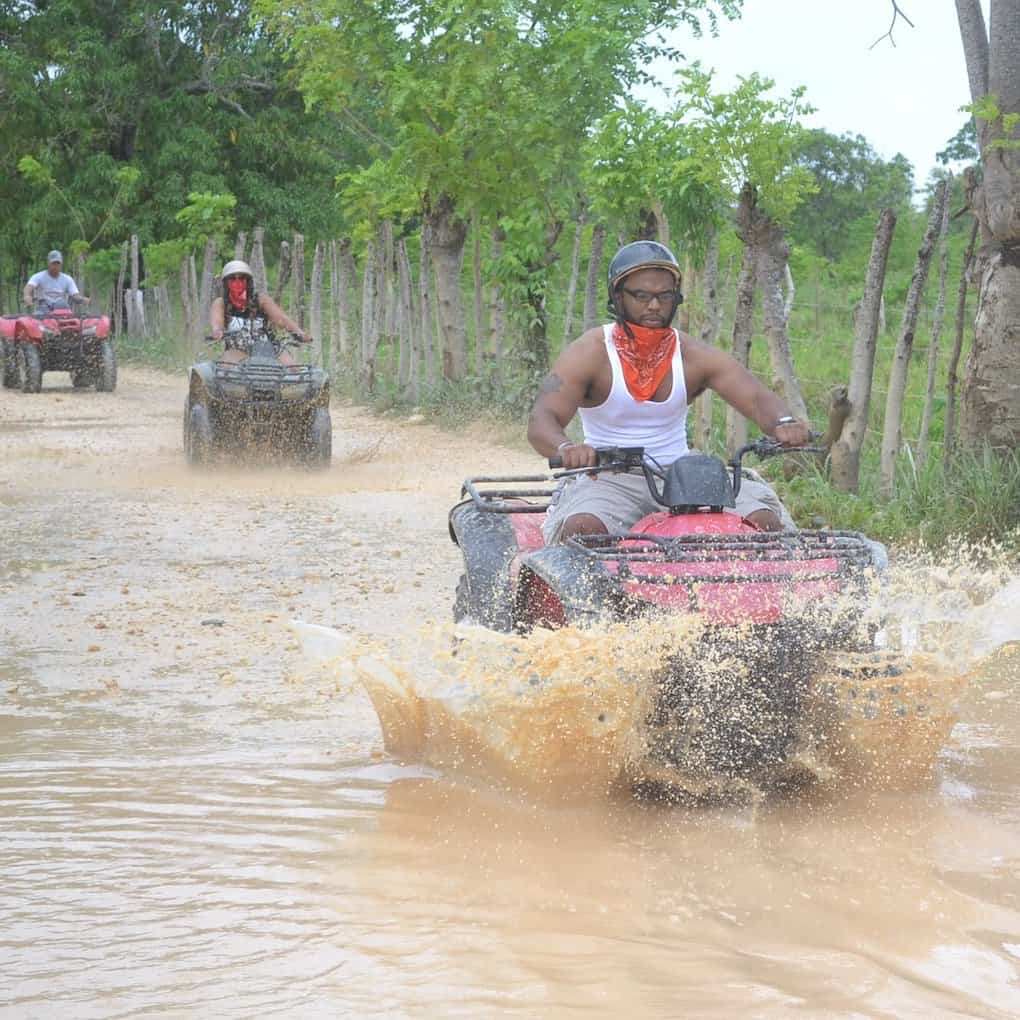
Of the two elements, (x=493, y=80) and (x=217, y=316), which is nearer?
(x=217, y=316)

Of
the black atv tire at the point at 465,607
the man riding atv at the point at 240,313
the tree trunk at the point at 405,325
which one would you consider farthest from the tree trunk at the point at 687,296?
the black atv tire at the point at 465,607

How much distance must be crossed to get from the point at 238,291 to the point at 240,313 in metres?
0.23

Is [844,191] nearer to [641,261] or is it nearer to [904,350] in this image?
[904,350]

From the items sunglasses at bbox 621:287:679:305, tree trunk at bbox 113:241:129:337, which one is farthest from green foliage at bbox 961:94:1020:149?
tree trunk at bbox 113:241:129:337

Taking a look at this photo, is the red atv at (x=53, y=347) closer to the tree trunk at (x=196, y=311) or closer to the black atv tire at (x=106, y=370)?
the black atv tire at (x=106, y=370)

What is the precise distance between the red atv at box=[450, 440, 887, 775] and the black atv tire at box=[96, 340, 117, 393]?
726 inches

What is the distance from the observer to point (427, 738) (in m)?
5.23

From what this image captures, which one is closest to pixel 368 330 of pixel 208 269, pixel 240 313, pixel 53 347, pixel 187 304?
pixel 53 347

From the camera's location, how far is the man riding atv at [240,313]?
500 inches

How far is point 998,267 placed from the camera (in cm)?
876

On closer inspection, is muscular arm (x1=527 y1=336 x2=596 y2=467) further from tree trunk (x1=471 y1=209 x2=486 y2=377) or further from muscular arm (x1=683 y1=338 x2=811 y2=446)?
tree trunk (x1=471 y1=209 x2=486 y2=377)

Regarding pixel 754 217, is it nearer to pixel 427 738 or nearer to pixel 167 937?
pixel 427 738

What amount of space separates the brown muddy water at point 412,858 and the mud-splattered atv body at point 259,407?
540 cm

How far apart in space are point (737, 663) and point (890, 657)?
0.50 meters
